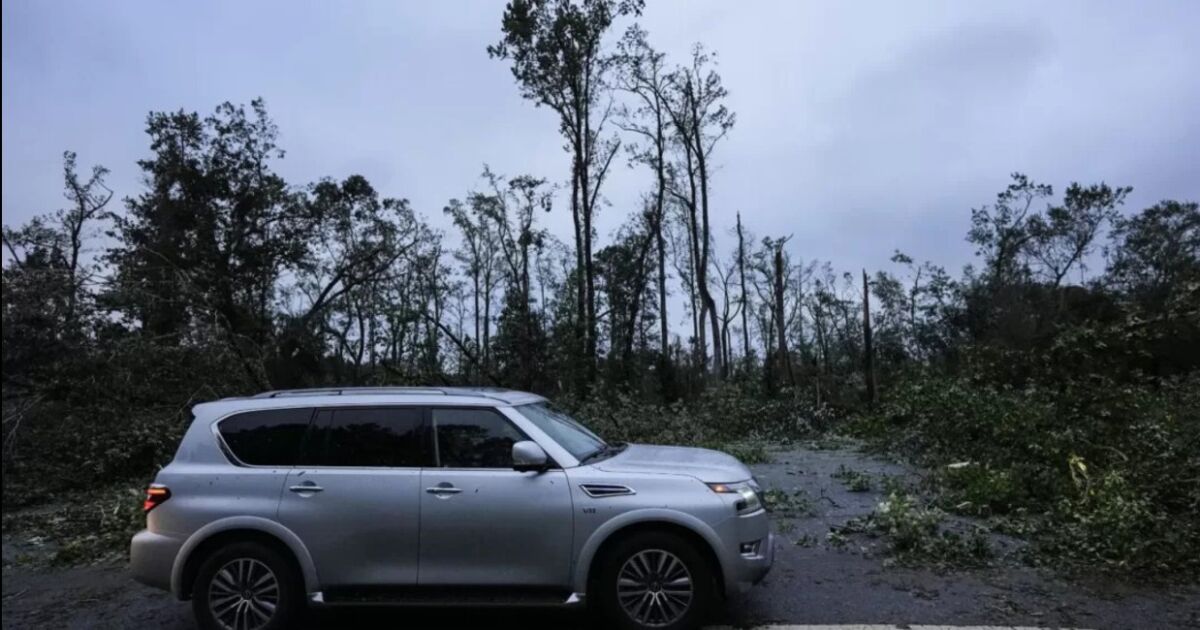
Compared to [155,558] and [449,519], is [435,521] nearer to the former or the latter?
[449,519]

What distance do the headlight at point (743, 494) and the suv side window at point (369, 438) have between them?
198 cm

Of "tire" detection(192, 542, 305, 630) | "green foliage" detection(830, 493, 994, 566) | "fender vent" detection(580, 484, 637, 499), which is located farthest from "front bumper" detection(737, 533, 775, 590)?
"tire" detection(192, 542, 305, 630)

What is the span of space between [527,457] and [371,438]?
116 cm

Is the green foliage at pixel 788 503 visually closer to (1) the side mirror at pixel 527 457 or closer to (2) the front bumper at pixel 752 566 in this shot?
(2) the front bumper at pixel 752 566

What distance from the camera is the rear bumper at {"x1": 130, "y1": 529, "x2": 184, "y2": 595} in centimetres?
551

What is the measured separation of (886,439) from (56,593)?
1198 cm

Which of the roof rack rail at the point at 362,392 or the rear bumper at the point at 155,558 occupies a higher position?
the roof rack rail at the point at 362,392

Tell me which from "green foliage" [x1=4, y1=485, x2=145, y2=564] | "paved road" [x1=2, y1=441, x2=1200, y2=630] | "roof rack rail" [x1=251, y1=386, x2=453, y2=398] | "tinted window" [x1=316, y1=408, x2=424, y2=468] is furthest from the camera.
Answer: "green foliage" [x1=4, y1=485, x2=145, y2=564]

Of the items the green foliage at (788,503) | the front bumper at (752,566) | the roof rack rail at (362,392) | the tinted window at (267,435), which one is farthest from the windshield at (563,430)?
the green foliage at (788,503)

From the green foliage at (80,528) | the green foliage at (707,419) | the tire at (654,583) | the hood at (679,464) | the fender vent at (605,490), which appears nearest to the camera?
the tire at (654,583)

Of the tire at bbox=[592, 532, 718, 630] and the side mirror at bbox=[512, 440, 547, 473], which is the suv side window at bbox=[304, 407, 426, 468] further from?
the tire at bbox=[592, 532, 718, 630]

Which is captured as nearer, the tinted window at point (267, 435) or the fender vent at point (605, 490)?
the fender vent at point (605, 490)

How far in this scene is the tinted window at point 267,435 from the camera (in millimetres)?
5711

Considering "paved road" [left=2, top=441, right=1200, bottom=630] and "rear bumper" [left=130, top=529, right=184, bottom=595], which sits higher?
"rear bumper" [left=130, top=529, right=184, bottom=595]
